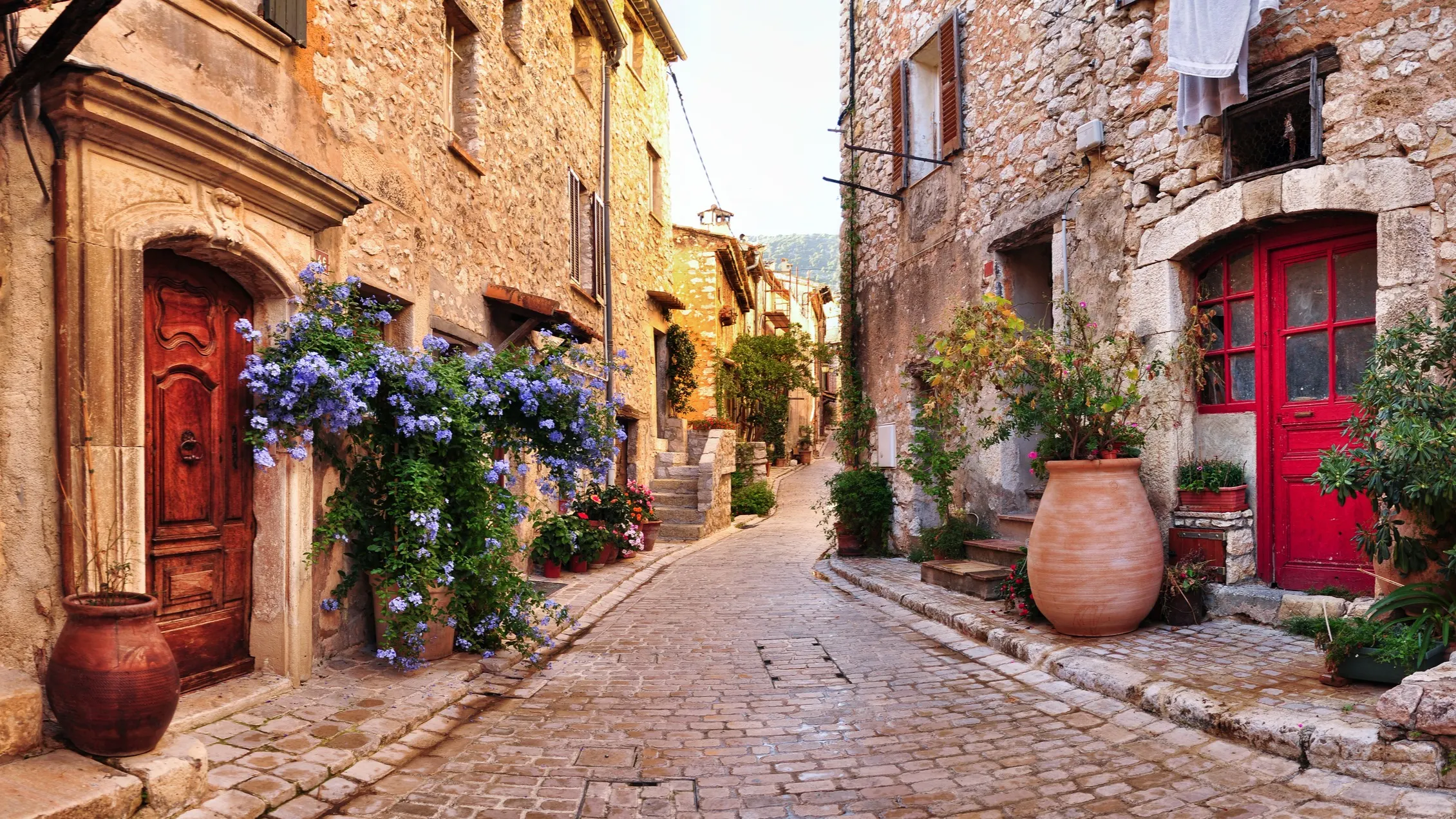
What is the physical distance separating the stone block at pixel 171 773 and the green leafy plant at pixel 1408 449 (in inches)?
202

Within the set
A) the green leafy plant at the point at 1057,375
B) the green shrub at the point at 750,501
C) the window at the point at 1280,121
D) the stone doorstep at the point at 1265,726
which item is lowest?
the green shrub at the point at 750,501

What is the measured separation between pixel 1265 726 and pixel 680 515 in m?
11.2

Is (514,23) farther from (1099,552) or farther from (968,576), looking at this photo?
(1099,552)

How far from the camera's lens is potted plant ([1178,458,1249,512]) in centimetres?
565

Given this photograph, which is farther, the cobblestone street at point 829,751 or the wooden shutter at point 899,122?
the wooden shutter at point 899,122

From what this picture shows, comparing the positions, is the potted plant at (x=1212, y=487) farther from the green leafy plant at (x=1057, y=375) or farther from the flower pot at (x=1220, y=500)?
the green leafy plant at (x=1057, y=375)

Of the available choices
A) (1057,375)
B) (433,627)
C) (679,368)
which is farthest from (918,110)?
(679,368)

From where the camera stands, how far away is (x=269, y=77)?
4664mm

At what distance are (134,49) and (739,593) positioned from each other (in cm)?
635

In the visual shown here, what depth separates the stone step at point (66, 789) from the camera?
2.61 m

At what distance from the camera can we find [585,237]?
455 inches

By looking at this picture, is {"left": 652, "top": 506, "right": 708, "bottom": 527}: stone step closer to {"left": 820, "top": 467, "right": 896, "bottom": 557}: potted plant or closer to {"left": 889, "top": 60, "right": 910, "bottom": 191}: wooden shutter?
{"left": 820, "top": 467, "right": 896, "bottom": 557}: potted plant

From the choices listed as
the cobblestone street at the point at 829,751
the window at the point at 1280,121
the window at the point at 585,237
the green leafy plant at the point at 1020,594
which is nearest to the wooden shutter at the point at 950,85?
the window at the point at 1280,121

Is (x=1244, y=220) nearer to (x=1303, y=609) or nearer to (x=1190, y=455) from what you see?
(x=1190, y=455)
